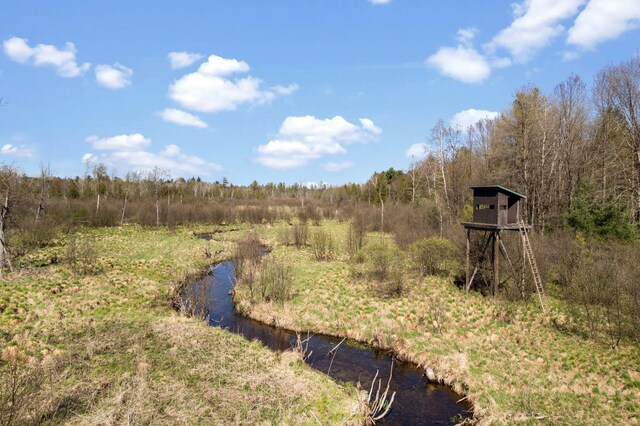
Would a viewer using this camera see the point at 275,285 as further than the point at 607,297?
Yes

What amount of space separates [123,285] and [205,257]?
34.2 ft

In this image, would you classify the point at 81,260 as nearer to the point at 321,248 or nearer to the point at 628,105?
the point at 321,248

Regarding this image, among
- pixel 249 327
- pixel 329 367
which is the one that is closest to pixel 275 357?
pixel 329 367

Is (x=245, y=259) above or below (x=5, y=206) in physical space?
below

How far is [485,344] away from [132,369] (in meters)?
11.8

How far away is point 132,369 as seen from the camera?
9883 millimetres

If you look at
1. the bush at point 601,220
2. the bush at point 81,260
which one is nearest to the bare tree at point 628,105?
the bush at point 601,220

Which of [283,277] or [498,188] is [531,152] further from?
[283,277]

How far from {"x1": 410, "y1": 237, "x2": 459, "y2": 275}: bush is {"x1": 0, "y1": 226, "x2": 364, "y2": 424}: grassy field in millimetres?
12259

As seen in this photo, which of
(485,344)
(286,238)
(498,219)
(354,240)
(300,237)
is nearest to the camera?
(485,344)

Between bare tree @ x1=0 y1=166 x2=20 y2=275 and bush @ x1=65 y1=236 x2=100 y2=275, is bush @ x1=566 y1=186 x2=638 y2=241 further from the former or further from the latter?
bare tree @ x1=0 y1=166 x2=20 y2=275

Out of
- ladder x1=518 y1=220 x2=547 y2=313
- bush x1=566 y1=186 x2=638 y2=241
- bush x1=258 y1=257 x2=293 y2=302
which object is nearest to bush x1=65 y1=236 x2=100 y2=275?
bush x1=258 y1=257 x2=293 y2=302

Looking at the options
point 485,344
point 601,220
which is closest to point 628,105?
point 601,220

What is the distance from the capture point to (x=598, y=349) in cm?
1199
